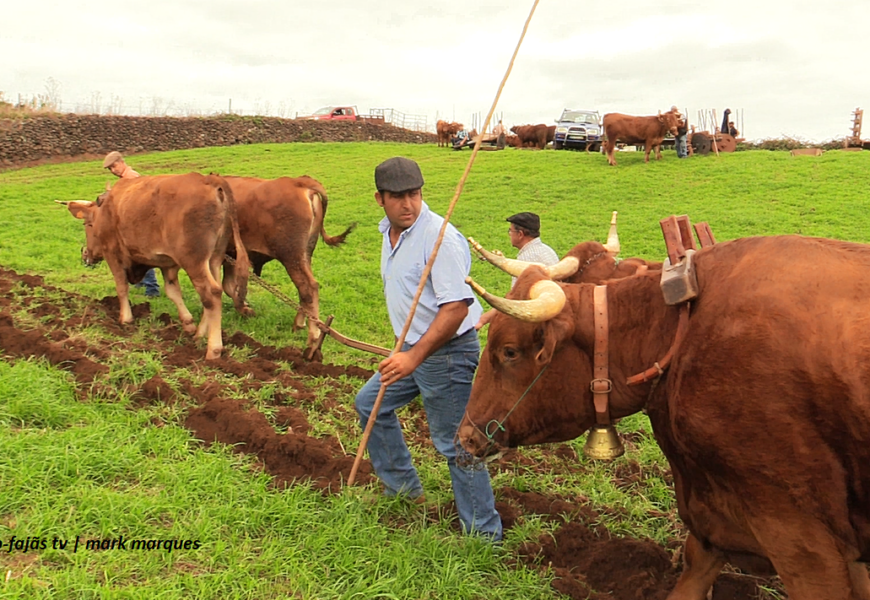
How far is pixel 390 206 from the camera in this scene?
12.7 feet

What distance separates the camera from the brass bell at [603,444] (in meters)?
3.28

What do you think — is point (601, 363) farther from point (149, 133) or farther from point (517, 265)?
point (149, 133)

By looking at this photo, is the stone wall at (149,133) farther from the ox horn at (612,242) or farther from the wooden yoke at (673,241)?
the wooden yoke at (673,241)

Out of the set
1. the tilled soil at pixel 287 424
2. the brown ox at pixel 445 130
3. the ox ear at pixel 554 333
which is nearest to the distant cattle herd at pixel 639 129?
the brown ox at pixel 445 130

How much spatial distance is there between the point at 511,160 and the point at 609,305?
2384 centimetres

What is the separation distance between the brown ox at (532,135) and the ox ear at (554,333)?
3168 cm

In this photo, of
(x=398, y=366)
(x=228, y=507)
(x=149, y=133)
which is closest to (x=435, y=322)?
(x=398, y=366)

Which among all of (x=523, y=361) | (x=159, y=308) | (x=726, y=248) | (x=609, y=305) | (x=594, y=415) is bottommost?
(x=159, y=308)

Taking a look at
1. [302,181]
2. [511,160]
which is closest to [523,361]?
[302,181]

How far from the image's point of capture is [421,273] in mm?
3877

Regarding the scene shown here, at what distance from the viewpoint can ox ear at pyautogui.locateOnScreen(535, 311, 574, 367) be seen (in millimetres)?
3055

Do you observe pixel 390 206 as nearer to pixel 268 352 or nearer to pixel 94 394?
pixel 94 394

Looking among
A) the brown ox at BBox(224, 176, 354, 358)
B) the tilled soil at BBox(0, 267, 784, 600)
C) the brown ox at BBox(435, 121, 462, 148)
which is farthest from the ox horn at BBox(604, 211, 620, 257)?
the brown ox at BBox(435, 121, 462, 148)

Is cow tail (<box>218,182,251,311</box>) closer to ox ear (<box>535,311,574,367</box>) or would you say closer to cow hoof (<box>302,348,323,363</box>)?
cow hoof (<box>302,348,323,363</box>)
